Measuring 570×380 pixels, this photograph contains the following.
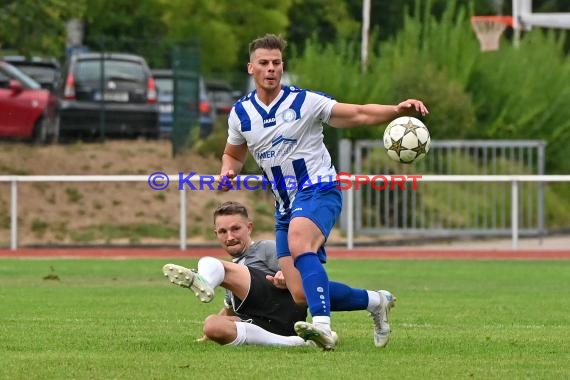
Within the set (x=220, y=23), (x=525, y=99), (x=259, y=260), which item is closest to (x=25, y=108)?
(x=525, y=99)

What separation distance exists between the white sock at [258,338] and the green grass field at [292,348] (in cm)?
15

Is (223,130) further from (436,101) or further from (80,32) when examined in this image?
(80,32)

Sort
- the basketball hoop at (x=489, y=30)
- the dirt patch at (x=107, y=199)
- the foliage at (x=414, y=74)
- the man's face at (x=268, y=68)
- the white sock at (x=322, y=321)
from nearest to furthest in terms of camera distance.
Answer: the white sock at (x=322, y=321)
the man's face at (x=268, y=68)
the dirt patch at (x=107, y=199)
the foliage at (x=414, y=74)
the basketball hoop at (x=489, y=30)

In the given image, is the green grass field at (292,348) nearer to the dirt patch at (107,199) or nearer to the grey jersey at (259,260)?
the grey jersey at (259,260)

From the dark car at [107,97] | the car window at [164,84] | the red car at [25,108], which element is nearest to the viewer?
the red car at [25,108]

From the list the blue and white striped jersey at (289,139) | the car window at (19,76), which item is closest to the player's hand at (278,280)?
the blue and white striped jersey at (289,139)

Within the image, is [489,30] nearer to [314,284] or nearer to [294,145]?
[294,145]

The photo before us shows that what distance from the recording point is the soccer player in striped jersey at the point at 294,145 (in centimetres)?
936

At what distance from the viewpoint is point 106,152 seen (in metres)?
31.0

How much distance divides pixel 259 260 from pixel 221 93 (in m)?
30.0

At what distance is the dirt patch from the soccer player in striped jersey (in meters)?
16.6

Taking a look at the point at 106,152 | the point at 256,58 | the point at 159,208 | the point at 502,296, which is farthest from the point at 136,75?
the point at 256,58

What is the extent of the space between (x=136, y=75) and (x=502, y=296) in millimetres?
18012

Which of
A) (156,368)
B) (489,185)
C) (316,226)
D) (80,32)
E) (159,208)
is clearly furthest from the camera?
(80,32)
